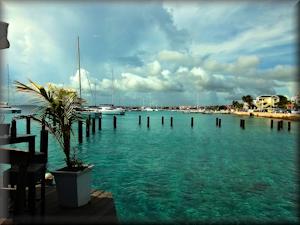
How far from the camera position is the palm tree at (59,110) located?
4.23m

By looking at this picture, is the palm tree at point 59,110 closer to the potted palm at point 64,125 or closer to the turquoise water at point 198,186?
the potted palm at point 64,125

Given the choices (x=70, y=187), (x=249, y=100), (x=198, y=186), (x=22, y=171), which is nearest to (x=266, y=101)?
(x=249, y=100)

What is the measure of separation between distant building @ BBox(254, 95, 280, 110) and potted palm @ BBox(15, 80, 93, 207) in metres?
119

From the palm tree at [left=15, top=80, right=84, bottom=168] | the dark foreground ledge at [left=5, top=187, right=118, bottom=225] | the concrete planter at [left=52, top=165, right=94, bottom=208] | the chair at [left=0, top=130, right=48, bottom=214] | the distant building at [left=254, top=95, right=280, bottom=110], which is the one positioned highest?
the distant building at [left=254, top=95, right=280, bottom=110]

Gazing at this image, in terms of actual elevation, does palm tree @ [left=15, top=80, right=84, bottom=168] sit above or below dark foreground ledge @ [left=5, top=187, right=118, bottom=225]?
above

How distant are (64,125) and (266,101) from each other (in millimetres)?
124717

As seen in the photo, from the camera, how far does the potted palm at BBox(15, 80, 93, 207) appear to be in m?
4.03

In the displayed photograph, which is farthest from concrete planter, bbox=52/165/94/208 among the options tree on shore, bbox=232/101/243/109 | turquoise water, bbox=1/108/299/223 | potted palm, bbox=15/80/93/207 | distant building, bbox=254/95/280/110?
tree on shore, bbox=232/101/243/109

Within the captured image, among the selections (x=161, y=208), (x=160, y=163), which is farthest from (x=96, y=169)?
(x=161, y=208)

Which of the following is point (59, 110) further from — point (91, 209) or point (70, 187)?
point (91, 209)

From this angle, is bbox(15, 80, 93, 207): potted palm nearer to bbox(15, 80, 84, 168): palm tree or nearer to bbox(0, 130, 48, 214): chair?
bbox(15, 80, 84, 168): palm tree

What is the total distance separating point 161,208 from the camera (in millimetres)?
6539

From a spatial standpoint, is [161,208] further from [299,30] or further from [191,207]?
[299,30]

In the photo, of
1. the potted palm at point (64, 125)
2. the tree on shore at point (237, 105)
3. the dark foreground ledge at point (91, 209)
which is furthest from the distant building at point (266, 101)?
the potted palm at point (64, 125)
